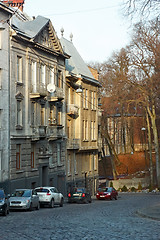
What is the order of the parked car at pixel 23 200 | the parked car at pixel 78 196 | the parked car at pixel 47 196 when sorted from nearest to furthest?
1. the parked car at pixel 23 200
2. the parked car at pixel 47 196
3. the parked car at pixel 78 196

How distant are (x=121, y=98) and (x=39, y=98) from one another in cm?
1653

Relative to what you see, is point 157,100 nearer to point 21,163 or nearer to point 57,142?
point 57,142

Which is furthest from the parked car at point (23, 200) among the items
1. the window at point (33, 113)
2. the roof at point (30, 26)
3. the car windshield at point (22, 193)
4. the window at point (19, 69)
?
the roof at point (30, 26)

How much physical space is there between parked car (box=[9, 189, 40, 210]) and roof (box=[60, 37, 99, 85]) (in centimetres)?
2614

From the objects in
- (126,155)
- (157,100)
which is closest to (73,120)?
(157,100)

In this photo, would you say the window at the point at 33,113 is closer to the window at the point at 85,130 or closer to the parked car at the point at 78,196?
the parked car at the point at 78,196

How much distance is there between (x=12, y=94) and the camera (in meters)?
40.4

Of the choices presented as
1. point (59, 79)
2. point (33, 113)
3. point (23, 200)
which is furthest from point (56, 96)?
point (23, 200)

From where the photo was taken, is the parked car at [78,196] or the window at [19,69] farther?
the parked car at [78,196]

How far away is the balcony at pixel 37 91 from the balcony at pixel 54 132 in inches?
169

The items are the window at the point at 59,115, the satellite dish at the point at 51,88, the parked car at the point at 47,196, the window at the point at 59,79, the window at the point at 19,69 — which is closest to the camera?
the parked car at the point at 47,196

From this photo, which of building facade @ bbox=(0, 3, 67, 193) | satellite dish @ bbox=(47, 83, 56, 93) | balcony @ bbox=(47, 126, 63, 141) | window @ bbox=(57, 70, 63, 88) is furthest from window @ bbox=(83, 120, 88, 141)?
satellite dish @ bbox=(47, 83, 56, 93)

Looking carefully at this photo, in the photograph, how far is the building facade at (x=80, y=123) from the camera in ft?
180

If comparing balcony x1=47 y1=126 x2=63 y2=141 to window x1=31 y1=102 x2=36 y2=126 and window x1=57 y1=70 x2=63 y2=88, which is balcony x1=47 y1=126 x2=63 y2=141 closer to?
window x1=31 y1=102 x2=36 y2=126
